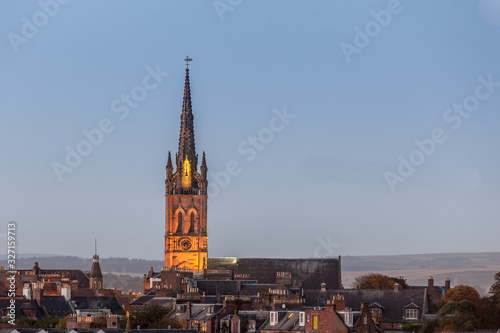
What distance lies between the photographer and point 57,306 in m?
171

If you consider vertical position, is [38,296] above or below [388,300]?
above

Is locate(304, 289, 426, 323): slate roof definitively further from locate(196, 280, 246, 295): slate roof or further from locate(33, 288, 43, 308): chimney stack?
locate(33, 288, 43, 308): chimney stack

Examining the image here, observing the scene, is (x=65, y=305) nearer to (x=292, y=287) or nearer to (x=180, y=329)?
(x=292, y=287)

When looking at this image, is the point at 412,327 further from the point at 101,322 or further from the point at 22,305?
the point at 22,305

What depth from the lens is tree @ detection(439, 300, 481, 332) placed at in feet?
467

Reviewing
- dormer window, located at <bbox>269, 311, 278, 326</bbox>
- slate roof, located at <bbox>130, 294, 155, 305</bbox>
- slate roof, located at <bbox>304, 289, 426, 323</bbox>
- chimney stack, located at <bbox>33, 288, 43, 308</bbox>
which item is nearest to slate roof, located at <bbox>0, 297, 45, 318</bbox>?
chimney stack, located at <bbox>33, 288, 43, 308</bbox>

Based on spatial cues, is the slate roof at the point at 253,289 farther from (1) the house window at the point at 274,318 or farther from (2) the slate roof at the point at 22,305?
(1) the house window at the point at 274,318

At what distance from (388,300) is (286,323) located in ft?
93.0

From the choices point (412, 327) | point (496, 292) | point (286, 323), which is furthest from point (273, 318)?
point (496, 292)

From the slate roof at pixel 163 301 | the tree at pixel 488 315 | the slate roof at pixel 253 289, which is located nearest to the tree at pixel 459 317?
the tree at pixel 488 315

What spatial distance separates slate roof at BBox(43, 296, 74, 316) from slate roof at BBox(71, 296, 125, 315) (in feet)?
7.12

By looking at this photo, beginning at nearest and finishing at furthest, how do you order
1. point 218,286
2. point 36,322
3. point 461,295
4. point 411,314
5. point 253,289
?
point 36,322 < point 411,314 < point 461,295 < point 253,289 < point 218,286

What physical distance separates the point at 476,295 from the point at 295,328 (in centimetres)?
4746

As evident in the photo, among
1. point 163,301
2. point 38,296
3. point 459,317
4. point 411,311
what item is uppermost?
point 38,296
